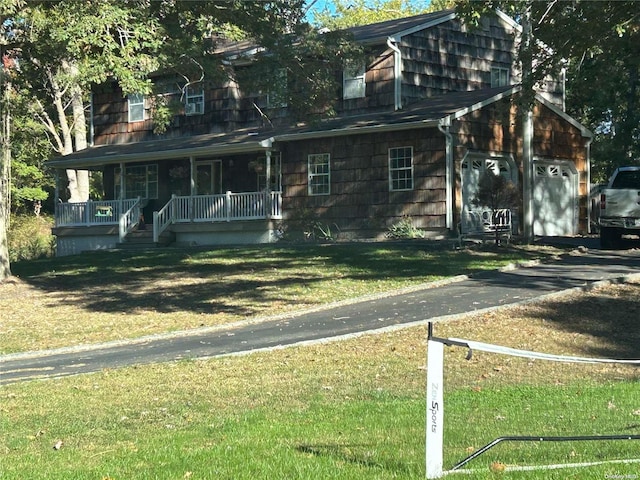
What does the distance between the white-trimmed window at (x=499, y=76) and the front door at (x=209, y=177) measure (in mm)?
10266

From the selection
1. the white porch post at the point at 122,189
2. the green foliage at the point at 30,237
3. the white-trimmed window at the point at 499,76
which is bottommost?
the green foliage at the point at 30,237

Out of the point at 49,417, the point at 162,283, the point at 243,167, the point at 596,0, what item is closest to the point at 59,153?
the point at 243,167

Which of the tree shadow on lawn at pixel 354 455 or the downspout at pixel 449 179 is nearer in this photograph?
the tree shadow on lawn at pixel 354 455

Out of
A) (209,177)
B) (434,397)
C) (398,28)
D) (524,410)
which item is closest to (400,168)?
(398,28)

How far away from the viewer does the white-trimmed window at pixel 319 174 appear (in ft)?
94.9

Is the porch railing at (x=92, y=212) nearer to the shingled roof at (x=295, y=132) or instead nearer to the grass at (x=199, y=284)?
the shingled roof at (x=295, y=132)

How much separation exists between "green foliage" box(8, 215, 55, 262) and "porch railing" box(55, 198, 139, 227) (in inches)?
124

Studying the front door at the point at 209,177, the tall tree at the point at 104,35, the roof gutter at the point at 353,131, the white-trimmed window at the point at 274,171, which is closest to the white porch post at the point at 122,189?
the front door at the point at 209,177

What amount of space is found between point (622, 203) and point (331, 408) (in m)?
15.6

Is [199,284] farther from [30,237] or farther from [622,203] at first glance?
[30,237]

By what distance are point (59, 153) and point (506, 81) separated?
26.6m

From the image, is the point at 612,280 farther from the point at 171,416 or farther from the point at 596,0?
the point at 171,416

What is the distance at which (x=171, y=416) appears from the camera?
29.3ft

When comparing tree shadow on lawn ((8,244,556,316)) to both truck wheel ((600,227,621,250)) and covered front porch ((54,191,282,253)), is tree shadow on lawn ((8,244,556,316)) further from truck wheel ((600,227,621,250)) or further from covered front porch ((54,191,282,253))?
truck wheel ((600,227,621,250))
